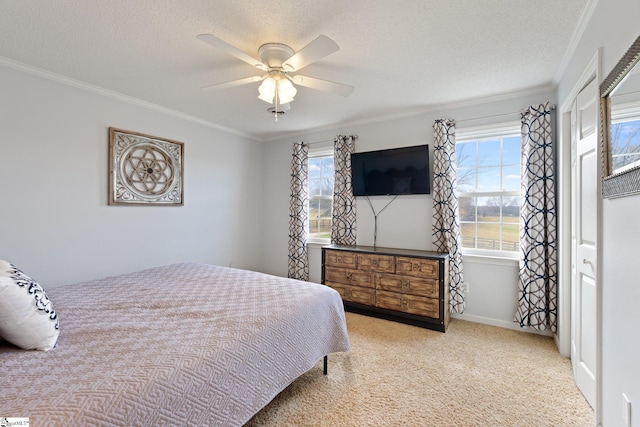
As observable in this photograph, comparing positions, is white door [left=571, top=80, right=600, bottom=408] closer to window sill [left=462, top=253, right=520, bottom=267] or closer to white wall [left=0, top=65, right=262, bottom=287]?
window sill [left=462, top=253, right=520, bottom=267]

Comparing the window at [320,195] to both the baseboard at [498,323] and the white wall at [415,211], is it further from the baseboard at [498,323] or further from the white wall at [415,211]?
the baseboard at [498,323]

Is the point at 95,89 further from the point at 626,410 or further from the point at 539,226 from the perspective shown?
the point at 539,226

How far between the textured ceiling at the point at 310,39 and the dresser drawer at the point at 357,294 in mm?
2233

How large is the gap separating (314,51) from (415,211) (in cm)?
238

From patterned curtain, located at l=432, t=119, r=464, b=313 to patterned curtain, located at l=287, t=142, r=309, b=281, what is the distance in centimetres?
191

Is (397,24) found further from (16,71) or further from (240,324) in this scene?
(16,71)

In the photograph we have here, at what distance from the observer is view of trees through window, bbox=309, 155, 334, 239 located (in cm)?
435

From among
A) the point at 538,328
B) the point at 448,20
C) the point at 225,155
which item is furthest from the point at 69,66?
the point at 538,328

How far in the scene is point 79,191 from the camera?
276 centimetres

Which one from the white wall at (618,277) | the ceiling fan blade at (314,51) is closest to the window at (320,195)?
the ceiling fan blade at (314,51)

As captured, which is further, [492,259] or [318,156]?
[318,156]

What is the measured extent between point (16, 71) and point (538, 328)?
5.29 metres

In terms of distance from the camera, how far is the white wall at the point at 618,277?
1134 mm

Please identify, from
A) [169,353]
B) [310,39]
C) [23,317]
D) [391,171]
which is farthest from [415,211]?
[23,317]
